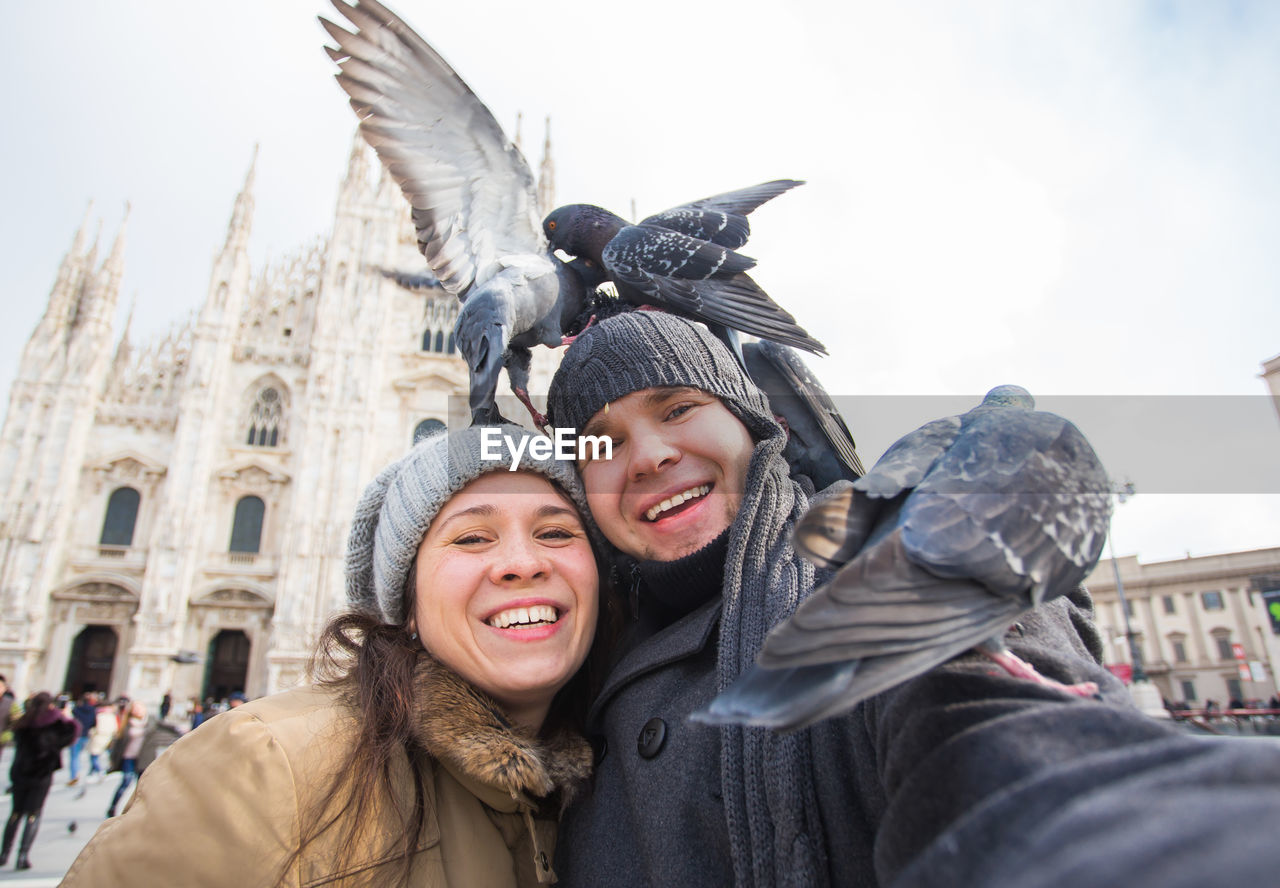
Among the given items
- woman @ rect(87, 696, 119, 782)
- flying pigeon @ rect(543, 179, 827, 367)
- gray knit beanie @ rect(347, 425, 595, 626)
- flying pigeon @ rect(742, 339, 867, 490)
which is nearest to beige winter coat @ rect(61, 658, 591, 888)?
gray knit beanie @ rect(347, 425, 595, 626)

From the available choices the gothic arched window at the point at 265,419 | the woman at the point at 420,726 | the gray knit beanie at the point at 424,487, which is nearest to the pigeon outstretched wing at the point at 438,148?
the gray knit beanie at the point at 424,487

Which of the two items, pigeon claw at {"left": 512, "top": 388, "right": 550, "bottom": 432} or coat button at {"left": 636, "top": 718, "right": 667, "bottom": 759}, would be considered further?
pigeon claw at {"left": 512, "top": 388, "right": 550, "bottom": 432}

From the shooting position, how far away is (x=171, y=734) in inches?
274

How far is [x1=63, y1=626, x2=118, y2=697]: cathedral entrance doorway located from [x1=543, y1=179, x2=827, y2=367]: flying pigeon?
20838mm

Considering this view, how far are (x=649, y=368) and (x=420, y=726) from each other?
927mm

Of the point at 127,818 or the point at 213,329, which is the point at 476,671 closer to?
the point at 127,818

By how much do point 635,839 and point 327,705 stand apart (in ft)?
2.21

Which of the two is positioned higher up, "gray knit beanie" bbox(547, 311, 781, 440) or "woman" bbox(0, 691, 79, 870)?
"gray knit beanie" bbox(547, 311, 781, 440)

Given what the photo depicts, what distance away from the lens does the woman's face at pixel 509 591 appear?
1.56 meters

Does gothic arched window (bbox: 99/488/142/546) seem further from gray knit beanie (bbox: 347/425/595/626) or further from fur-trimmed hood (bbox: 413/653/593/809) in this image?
fur-trimmed hood (bbox: 413/653/593/809)

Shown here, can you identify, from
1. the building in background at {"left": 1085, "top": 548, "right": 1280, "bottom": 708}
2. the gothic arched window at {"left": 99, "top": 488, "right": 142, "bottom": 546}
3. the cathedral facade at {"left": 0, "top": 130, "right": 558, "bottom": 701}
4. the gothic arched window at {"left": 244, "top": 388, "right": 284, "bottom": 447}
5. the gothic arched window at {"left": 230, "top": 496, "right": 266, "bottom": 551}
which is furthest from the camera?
the building in background at {"left": 1085, "top": 548, "right": 1280, "bottom": 708}

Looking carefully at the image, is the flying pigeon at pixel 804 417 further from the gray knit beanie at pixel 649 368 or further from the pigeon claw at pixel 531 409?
the pigeon claw at pixel 531 409

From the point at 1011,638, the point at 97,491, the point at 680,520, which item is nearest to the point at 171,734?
the point at 680,520

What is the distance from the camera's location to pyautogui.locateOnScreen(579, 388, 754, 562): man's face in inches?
63.9
